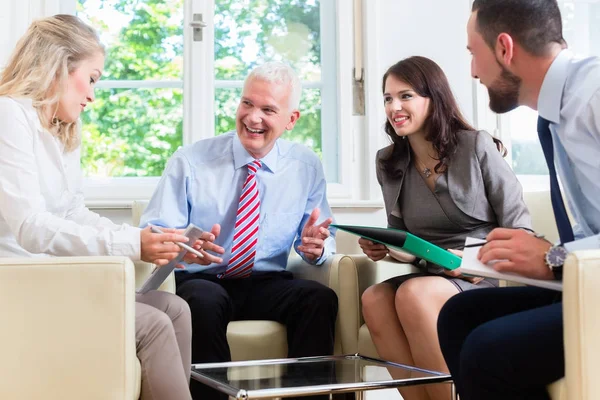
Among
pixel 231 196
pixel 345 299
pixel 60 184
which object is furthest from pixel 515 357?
pixel 231 196

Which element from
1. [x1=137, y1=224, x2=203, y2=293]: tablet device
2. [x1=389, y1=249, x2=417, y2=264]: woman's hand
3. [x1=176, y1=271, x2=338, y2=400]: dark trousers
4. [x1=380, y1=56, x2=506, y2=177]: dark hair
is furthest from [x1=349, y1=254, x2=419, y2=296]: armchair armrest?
[x1=137, y1=224, x2=203, y2=293]: tablet device

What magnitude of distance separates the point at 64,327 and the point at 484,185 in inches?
52.2

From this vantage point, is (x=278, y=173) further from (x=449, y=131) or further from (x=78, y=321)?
(x=78, y=321)

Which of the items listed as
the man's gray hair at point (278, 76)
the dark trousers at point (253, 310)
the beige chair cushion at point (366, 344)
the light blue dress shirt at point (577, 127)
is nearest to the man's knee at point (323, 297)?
the dark trousers at point (253, 310)

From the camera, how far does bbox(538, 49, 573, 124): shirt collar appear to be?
1.57 m

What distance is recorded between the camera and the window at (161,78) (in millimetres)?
3248

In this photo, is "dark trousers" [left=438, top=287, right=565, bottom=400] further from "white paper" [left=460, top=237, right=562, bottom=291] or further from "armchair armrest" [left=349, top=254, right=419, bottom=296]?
"armchair armrest" [left=349, top=254, right=419, bottom=296]

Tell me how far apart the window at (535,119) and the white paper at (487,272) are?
1.95 meters

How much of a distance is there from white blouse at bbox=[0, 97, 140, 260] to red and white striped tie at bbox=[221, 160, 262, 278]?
58cm

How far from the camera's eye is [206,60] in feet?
10.7

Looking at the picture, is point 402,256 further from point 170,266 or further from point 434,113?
point 170,266

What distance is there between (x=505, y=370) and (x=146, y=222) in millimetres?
1423

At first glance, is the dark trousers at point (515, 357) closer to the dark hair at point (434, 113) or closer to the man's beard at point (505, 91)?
the man's beard at point (505, 91)

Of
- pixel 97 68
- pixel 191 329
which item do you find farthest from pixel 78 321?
pixel 97 68
